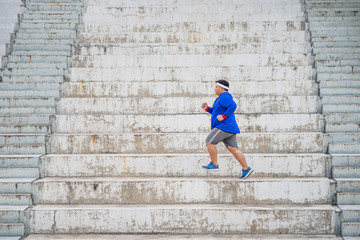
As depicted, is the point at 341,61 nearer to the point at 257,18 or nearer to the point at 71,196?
the point at 257,18

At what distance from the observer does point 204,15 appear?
9078mm

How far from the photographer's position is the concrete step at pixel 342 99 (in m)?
6.33

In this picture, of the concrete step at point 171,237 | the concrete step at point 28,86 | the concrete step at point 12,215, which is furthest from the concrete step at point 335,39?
the concrete step at point 12,215

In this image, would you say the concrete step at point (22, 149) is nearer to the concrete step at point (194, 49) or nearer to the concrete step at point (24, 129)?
the concrete step at point (24, 129)

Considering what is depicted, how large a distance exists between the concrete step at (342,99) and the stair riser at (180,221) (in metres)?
2.35

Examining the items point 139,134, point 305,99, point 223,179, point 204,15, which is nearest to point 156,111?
point 139,134

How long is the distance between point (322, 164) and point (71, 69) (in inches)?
195

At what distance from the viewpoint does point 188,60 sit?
293 inches

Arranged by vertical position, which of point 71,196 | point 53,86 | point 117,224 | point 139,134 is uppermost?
point 53,86

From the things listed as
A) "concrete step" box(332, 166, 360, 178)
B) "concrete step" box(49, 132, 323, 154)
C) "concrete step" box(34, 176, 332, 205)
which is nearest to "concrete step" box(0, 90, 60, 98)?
"concrete step" box(49, 132, 323, 154)

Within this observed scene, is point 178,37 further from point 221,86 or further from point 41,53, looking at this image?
point 221,86

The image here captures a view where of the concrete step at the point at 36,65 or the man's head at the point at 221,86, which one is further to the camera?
the concrete step at the point at 36,65

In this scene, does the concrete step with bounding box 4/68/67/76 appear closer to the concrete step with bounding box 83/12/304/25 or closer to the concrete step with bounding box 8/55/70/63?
the concrete step with bounding box 8/55/70/63

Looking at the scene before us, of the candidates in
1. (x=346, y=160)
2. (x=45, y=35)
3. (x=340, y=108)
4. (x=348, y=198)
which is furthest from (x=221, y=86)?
(x=45, y=35)
